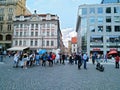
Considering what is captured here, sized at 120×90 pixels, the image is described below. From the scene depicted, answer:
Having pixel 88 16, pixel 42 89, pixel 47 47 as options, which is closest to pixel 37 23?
pixel 47 47

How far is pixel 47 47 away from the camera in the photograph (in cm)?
6103

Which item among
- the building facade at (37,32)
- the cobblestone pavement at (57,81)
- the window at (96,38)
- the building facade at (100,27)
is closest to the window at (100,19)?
the building facade at (100,27)

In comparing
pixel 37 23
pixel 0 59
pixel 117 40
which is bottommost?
pixel 0 59

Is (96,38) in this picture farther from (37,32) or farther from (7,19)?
(7,19)

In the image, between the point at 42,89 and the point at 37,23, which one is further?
the point at 37,23

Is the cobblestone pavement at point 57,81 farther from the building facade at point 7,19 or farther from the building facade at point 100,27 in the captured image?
the building facade at point 7,19

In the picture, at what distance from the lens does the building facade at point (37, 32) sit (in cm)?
6122

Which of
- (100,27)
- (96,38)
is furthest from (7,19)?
(100,27)

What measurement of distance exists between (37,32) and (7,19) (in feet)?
41.8

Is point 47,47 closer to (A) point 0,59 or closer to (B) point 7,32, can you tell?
(B) point 7,32

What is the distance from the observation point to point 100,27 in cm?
5791

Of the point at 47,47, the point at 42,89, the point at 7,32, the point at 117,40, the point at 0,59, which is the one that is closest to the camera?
the point at 42,89

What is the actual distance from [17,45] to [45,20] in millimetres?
13015

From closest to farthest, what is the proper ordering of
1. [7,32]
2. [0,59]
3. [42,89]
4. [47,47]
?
[42,89] → [0,59] → [47,47] → [7,32]
